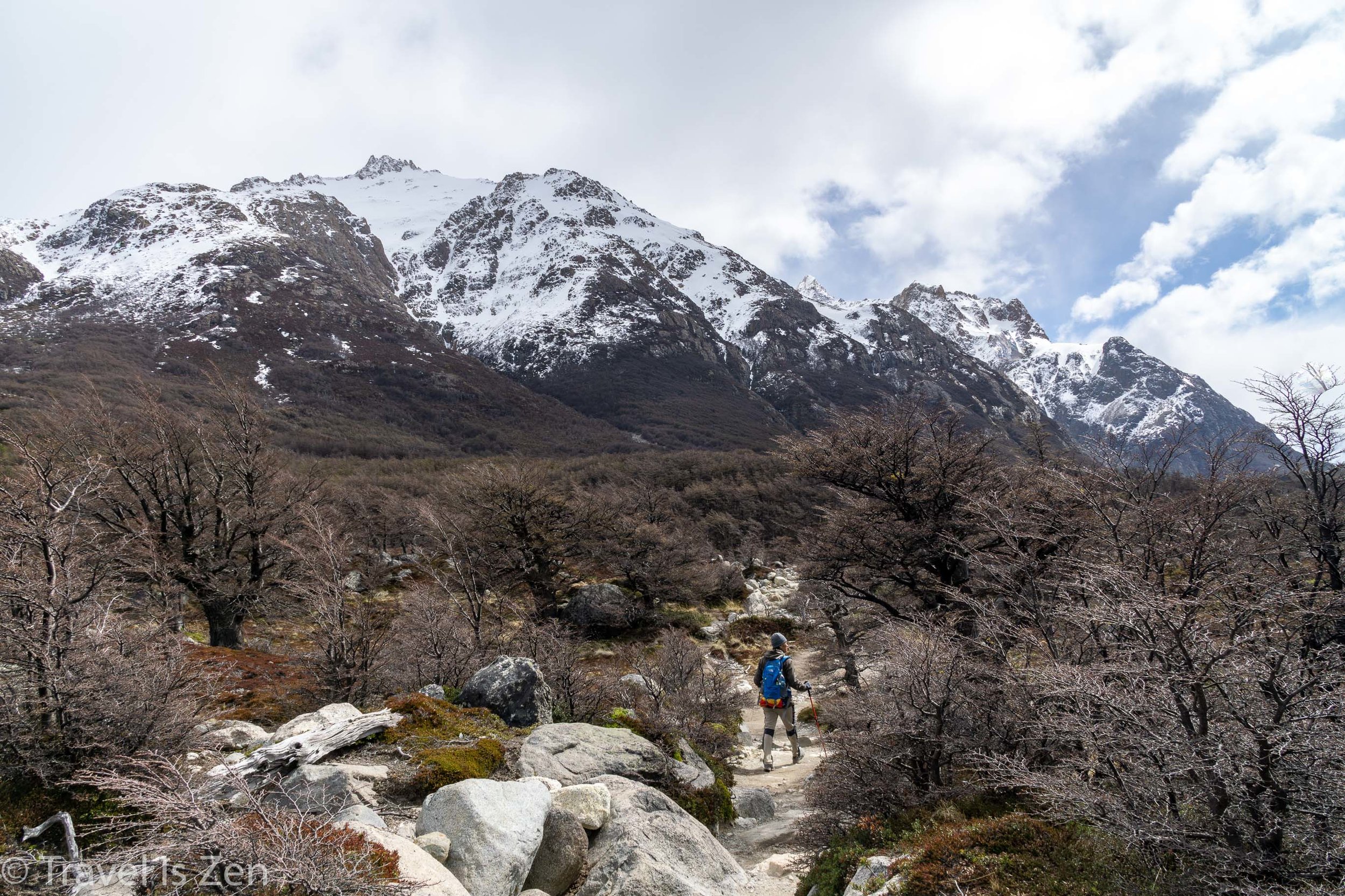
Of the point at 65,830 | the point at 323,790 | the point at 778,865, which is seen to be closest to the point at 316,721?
the point at 323,790

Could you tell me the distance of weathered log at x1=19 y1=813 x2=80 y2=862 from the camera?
3705mm

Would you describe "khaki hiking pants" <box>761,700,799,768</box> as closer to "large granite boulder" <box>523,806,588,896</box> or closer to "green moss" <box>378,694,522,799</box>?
"green moss" <box>378,694,522,799</box>

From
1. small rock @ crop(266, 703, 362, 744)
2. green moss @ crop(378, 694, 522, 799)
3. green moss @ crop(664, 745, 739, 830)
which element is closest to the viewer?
green moss @ crop(378, 694, 522, 799)

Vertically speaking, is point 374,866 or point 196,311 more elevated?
point 196,311

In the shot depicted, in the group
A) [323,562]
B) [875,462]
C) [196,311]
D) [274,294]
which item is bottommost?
[323,562]

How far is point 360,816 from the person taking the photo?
454cm

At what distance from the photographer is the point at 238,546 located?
17594 millimetres

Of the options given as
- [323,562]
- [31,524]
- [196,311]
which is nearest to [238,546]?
[323,562]

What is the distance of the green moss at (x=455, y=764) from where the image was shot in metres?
5.94

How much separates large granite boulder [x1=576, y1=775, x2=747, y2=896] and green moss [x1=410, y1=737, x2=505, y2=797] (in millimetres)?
1514

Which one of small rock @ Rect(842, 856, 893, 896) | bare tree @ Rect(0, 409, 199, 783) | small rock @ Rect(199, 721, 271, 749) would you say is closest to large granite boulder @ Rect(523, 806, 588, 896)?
small rock @ Rect(842, 856, 893, 896)

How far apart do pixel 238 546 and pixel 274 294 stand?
14593 centimetres

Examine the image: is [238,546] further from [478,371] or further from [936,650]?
[478,371]

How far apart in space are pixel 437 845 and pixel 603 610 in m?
20.5
